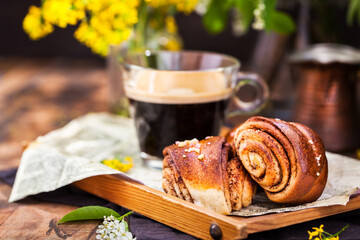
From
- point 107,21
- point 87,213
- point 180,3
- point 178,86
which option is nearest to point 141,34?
point 180,3

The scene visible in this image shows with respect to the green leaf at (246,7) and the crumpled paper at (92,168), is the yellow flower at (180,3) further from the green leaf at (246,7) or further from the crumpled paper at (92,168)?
the crumpled paper at (92,168)

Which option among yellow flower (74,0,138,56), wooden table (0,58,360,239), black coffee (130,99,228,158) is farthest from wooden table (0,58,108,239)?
yellow flower (74,0,138,56)

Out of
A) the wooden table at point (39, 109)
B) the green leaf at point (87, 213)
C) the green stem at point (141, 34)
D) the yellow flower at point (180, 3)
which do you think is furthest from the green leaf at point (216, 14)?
the green leaf at point (87, 213)

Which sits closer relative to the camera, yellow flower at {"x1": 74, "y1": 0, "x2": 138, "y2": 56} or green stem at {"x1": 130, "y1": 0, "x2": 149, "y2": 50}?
yellow flower at {"x1": 74, "y1": 0, "x2": 138, "y2": 56}

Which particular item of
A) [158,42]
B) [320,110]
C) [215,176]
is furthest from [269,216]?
[158,42]

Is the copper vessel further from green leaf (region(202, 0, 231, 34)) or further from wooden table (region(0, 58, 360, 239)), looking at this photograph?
wooden table (region(0, 58, 360, 239))
